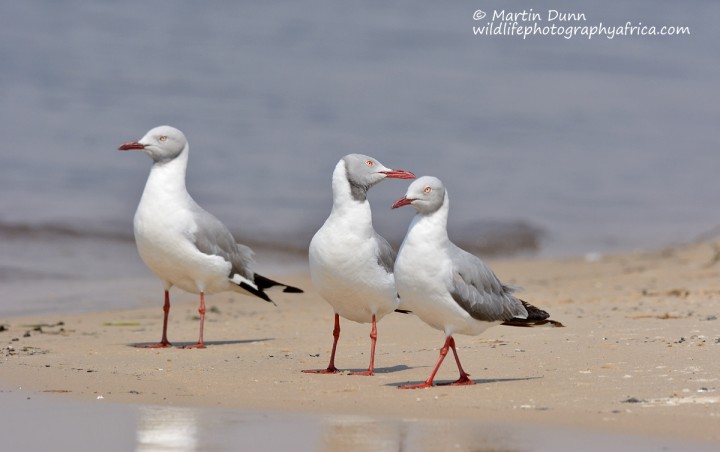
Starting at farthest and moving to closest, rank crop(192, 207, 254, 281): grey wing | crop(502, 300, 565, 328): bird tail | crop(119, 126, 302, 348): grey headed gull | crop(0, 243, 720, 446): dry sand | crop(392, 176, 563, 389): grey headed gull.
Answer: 1. crop(192, 207, 254, 281): grey wing
2. crop(119, 126, 302, 348): grey headed gull
3. crop(502, 300, 565, 328): bird tail
4. crop(392, 176, 563, 389): grey headed gull
5. crop(0, 243, 720, 446): dry sand

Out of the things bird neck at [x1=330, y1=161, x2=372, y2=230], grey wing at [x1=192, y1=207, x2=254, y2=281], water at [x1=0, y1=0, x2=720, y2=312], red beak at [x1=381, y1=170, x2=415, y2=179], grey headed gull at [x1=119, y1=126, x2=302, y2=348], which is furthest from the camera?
water at [x1=0, y1=0, x2=720, y2=312]

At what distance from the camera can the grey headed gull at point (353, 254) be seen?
308 inches

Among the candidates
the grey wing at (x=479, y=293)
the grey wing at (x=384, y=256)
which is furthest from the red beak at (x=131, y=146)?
the grey wing at (x=479, y=293)

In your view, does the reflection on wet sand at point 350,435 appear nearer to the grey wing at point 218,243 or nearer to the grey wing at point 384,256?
the grey wing at point 384,256

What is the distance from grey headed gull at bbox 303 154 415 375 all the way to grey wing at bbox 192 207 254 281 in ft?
5.49

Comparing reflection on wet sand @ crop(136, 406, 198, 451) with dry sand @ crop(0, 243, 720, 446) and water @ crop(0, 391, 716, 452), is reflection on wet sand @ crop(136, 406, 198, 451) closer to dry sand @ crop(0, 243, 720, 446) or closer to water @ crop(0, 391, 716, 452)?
water @ crop(0, 391, 716, 452)

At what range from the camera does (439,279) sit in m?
7.02

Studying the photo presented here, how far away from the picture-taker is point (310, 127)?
21609mm

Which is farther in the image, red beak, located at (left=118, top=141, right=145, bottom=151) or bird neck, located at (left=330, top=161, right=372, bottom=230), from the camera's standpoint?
red beak, located at (left=118, top=141, right=145, bottom=151)

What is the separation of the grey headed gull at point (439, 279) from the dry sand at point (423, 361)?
1.09 ft

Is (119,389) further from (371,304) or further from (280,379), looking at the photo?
(371,304)

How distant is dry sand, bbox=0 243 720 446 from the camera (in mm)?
6309

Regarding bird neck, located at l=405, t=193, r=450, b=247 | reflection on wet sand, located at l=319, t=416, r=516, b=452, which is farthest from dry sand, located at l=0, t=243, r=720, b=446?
bird neck, located at l=405, t=193, r=450, b=247

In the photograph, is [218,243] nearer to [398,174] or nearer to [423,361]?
[423,361]
